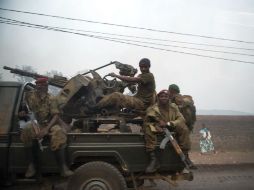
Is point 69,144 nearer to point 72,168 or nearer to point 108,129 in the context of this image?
point 72,168

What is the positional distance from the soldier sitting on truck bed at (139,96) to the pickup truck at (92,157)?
0.98 m

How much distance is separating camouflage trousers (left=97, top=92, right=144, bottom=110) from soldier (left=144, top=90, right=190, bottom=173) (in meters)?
0.59

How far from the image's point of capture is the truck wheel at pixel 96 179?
6.09 meters

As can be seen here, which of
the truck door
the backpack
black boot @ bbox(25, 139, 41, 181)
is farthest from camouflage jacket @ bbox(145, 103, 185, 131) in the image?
the truck door

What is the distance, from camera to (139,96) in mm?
7391

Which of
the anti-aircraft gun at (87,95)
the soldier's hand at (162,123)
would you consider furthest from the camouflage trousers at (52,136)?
the soldier's hand at (162,123)

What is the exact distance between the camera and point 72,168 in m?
6.44

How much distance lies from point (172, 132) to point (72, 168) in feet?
5.44

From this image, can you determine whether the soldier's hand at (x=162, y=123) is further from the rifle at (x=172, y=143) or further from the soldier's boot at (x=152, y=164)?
the soldier's boot at (x=152, y=164)

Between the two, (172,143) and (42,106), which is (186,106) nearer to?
(172,143)

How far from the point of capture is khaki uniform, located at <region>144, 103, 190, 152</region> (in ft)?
20.6

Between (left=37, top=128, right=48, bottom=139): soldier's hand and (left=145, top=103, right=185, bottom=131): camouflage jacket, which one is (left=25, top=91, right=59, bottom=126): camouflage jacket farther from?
(left=145, top=103, right=185, bottom=131): camouflage jacket

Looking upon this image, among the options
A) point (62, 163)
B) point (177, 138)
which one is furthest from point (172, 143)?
point (62, 163)

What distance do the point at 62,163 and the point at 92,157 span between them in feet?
1.64
